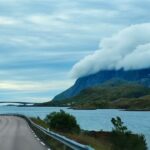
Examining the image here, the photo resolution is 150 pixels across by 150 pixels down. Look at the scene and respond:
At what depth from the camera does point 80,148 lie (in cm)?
1556

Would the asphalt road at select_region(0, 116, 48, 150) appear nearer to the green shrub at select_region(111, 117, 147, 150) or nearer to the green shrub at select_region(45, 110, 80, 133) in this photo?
the green shrub at select_region(45, 110, 80, 133)

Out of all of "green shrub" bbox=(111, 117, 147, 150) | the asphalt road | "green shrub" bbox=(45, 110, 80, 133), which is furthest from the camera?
"green shrub" bbox=(45, 110, 80, 133)

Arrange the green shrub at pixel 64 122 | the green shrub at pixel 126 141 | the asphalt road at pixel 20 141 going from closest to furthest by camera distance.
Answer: the asphalt road at pixel 20 141 → the green shrub at pixel 126 141 → the green shrub at pixel 64 122

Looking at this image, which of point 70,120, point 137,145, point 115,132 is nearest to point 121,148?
point 137,145

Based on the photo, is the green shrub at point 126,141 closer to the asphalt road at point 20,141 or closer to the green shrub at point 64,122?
the asphalt road at point 20,141

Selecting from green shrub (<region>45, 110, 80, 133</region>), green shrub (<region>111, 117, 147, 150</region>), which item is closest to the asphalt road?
green shrub (<region>45, 110, 80, 133</region>)

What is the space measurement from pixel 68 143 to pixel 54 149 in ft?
16.1

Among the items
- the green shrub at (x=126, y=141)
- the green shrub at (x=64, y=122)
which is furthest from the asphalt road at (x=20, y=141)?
the green shrub at (x=126, y=141)

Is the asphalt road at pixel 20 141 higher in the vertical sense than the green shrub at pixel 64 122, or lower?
lower

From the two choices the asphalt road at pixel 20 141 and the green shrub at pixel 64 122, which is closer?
the asphalt road at pixel 20 141

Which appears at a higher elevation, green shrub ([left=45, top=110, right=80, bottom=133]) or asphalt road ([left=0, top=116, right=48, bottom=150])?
green shrub ([left=45, top=110, right=80, bottom=133])

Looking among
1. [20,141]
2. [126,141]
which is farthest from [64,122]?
[20,141]

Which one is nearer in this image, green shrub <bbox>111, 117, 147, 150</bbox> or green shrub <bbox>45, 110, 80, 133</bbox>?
green shrub <bbox>111, 117, 147, 150</bbox>

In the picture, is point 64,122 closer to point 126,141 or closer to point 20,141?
point 126,141
